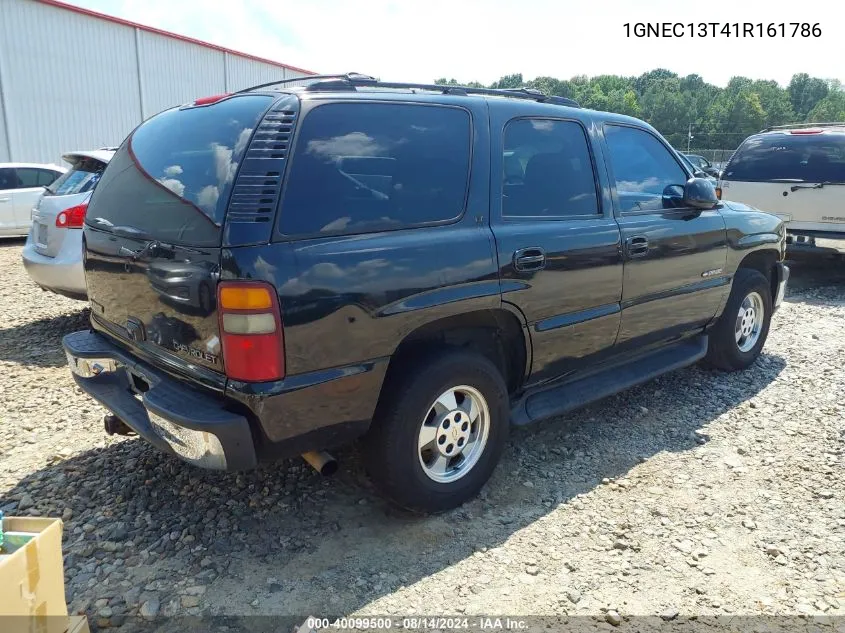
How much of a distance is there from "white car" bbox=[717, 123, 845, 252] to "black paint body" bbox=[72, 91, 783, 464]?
500cm

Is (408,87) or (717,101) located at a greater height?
(717,101)

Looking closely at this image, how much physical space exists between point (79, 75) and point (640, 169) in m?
17.5

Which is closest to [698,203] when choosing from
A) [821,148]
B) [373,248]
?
[373,248]

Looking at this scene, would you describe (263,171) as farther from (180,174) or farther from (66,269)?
(66,269)

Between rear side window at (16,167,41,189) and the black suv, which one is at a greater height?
rear side window at (16,167,41,189)

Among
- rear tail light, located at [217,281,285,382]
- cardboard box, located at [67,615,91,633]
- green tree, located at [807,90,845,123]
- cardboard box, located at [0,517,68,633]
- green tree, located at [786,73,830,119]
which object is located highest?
green tree, located at [786,73,830,119]

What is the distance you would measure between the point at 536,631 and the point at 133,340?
2132 millimetres

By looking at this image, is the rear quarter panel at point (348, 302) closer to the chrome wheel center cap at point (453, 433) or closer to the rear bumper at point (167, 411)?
the rear bumper at point (167, 411)

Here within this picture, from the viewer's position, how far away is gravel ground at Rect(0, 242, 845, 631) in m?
2.63

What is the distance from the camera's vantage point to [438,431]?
10.0 ft

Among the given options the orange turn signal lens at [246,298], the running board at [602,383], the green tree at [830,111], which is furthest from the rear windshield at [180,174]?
the green tree at [830,111]

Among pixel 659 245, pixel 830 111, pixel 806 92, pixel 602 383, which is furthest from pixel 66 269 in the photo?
pixel 806 92

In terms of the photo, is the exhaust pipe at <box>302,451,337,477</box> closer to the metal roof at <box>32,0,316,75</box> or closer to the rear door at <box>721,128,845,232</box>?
the rear door at <box>721,128,845,232</box>

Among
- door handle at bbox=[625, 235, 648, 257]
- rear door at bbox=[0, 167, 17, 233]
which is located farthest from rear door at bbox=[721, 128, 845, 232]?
rear door at bbox=[0, 167, 17, 233]
